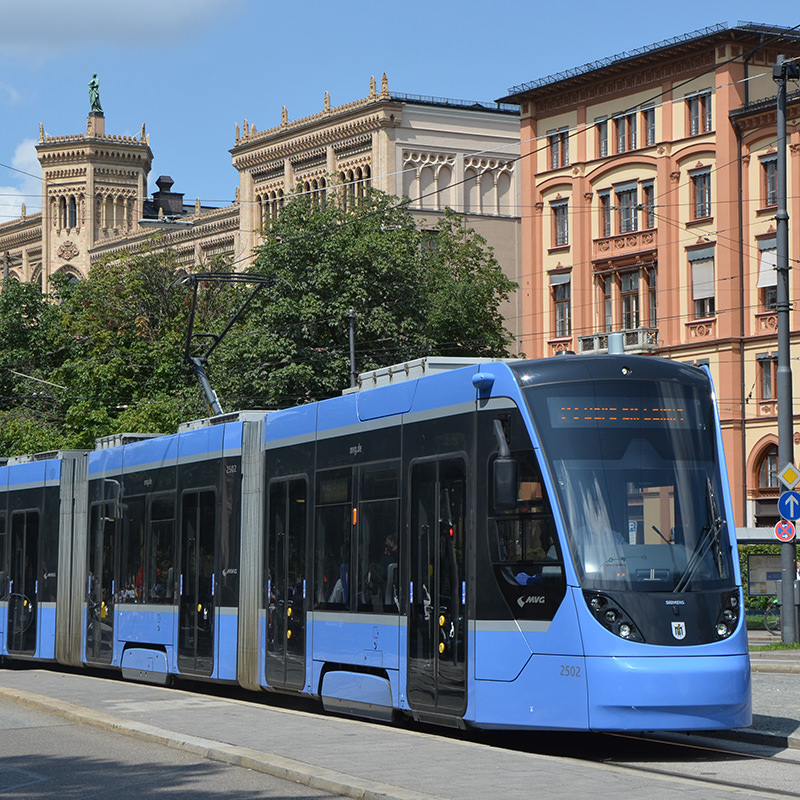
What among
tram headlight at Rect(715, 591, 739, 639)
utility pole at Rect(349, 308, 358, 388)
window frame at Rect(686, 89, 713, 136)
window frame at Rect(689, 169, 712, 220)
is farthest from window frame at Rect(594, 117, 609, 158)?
tram headlight at Rect(715, 591, 739, 639)

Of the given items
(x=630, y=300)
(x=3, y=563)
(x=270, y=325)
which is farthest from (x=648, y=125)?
(x=3, y=563)

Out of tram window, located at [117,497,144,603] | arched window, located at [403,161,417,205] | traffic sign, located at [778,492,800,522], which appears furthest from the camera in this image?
arched window, located at [403,161,417,205]

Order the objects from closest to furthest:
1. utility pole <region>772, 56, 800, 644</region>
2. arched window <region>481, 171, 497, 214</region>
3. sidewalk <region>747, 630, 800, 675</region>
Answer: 1. sidewalk <region>747, 630, 800, 675</region>
2. utility pole <region>772, 56, 800, 644</region>
3. arched window <region>481, 171, 497, 214</region>

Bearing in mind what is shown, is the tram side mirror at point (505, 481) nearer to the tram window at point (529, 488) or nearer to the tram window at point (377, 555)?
the tram window at point (529, 488)

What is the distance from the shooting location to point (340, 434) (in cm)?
1521

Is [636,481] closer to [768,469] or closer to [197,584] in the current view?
[197,584]

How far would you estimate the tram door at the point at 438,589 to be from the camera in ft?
42.0

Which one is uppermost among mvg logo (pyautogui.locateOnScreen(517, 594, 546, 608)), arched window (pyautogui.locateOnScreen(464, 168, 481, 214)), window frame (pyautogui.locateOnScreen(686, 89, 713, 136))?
arched window (pyautogui.locateOnScreen(464, 168, 481, 214))

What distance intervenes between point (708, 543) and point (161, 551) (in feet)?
29.6

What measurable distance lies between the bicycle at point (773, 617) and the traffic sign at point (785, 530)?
27.9 feet

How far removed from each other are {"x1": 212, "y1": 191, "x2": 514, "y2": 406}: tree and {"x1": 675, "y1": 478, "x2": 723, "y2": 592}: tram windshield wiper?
102 ft

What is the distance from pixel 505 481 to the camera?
1187 cm

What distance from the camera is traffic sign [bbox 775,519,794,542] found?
2483cm

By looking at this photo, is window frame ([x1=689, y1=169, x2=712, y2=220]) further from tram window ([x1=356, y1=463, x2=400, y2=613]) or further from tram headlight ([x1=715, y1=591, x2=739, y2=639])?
tram headlight ([x1=715, y1=591, x2=739, y2=639])
